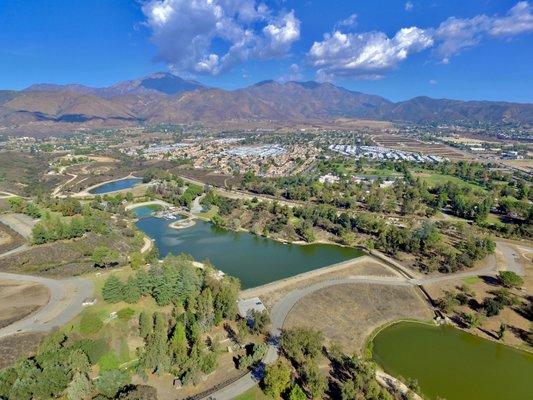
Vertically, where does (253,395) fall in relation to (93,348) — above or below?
below

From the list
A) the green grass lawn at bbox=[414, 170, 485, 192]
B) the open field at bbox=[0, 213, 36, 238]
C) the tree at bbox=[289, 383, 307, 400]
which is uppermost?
the open field at bbox=[0, 213, 36, 238]

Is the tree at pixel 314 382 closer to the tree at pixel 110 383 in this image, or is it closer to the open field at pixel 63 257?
the tree at pixel 110 383

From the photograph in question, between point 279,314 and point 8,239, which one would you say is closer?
point 279,314

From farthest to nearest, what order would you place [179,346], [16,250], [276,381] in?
1. [16,250]
2. [179,346]
3. [276,381]

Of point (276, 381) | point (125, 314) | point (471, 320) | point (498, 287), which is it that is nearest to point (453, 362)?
point (471, 320)

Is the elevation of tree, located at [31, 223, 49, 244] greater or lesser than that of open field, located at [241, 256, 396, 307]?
greater

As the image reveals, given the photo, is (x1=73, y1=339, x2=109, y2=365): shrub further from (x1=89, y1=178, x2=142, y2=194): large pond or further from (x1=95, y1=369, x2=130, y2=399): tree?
(x1=89, y1=178, x2=142, y2=194): large pond

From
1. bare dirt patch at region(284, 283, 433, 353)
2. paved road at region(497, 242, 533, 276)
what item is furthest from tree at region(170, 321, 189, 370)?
paved road at region(497, 242, 533, 276)

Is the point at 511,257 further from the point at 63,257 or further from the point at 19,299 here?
the point at 19,299
